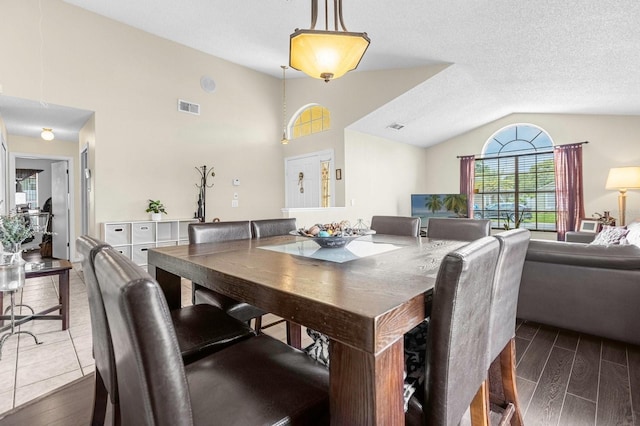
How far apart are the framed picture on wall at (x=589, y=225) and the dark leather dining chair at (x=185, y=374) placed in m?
6.06

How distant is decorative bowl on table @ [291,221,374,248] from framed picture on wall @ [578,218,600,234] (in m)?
5.37

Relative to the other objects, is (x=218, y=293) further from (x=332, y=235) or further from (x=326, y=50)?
(x=326, y=50)

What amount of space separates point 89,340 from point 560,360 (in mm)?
3589

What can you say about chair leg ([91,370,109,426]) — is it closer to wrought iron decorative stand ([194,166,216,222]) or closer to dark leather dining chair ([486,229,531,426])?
dark leather dining chair ([486,229,531,426])

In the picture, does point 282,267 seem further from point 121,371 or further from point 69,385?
point 69,385

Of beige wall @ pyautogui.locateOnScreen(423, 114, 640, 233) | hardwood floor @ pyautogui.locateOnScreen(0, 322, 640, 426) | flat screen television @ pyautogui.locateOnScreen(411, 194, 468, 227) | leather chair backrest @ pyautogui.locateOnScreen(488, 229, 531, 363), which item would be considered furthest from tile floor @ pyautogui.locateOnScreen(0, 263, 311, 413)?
beige wall @ pyautogui.locateOnScreen(423, 114, 640, 233)

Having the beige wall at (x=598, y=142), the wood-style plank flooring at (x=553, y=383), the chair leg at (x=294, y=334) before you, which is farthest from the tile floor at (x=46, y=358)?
the beige wall at (x=598, y=142)

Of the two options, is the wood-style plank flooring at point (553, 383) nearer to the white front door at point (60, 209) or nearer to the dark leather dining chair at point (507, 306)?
the dark leather dining chair at point (507, 306)

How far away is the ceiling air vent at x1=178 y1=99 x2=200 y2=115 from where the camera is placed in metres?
4.94

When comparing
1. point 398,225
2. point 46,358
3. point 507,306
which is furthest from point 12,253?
point 507,306

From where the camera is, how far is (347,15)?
3.25m

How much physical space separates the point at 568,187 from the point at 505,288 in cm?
600

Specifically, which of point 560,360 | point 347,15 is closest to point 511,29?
point 347,15

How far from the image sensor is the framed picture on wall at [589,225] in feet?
16.7
